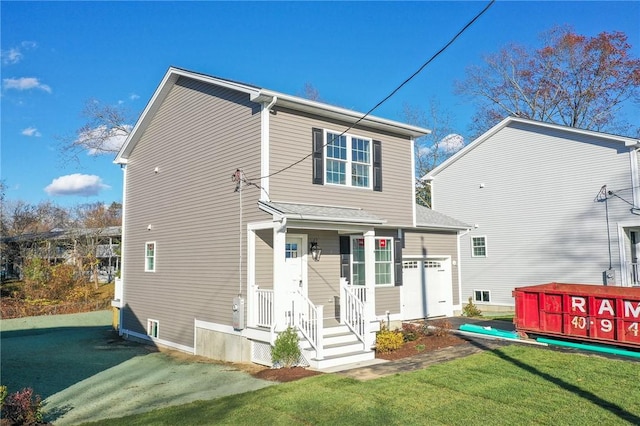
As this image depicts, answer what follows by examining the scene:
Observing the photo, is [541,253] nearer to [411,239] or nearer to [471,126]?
[411,239]

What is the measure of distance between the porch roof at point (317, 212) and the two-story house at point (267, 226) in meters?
0.05

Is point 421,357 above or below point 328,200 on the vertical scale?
below

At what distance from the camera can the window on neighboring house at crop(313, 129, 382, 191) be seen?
1144 cm

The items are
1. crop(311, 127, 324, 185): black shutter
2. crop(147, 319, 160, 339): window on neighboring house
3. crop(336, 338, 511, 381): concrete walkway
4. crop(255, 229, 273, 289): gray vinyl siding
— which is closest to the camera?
crop(336, 338, 511, 381): concrete walkway

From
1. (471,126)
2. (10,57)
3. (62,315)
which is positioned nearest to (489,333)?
(10,57)

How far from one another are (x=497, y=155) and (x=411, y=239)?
7934 mm

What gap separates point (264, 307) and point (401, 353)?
10.7 ft

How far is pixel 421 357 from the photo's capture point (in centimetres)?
971

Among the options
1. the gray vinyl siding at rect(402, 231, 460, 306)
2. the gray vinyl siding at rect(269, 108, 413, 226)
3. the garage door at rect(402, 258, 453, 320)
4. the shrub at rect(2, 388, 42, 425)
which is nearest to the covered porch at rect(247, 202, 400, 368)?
the gray vinyl siding at rect(269, 108, 413, 226)

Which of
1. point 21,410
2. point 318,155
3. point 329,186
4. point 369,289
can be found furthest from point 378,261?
point 21,410

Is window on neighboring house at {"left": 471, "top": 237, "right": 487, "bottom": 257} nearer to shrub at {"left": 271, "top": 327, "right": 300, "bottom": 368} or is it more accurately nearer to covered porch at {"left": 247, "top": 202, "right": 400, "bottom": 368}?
covered porch at {"left": 247, "top": 202, "right": 400, "bottom": 368}

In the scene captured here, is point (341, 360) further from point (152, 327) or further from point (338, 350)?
point (152, 327)

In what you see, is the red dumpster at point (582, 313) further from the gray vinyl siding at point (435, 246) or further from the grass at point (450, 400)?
the gray vinyl siding at point (435, 246)

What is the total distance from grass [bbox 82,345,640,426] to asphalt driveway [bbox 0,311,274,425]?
34.5 inches
